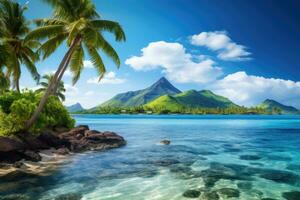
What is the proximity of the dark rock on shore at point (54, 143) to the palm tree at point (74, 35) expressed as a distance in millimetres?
1896

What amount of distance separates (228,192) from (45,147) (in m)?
16.1

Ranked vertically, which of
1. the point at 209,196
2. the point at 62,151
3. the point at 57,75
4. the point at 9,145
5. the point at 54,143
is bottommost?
the point at 209,196

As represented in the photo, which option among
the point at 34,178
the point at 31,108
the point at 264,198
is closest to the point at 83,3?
the point at 31,108

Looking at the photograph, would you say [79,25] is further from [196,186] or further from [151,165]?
[196,186]

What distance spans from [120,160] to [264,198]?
11209mm

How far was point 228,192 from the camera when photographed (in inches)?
494

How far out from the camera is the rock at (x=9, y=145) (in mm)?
18453

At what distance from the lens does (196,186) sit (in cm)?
1354

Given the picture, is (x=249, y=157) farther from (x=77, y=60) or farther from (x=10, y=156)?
(x=10, y=156)

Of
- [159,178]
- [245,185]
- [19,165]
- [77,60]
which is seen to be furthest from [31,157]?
[245,185]

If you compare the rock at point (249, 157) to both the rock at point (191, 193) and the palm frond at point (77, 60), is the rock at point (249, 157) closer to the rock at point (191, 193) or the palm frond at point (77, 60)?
the rock at point (191, 193)

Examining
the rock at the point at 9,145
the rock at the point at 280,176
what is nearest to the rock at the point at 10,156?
the rock at the point at 9,145

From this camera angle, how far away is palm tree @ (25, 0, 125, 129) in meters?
22.2

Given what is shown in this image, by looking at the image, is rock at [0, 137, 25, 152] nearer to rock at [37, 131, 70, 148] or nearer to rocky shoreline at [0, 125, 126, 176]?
rocky shoreline at [0, 125, 126, 176]
